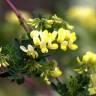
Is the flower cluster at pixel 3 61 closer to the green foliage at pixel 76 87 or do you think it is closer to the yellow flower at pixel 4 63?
the yellow flower at pixel 4 63

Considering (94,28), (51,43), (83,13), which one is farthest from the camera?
(83,13)

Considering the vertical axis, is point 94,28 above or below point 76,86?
above

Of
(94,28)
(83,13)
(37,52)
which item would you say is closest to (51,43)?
(37,52)

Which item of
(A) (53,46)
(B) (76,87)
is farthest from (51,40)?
(B) (76,87)

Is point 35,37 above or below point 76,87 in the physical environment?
above

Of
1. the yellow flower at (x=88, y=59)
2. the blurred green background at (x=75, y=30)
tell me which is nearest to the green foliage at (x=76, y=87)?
the yellow flower at (x=88, y=59)

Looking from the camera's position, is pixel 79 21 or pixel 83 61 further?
pixel 79 21

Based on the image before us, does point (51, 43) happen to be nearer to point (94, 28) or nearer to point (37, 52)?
point (37, 52)

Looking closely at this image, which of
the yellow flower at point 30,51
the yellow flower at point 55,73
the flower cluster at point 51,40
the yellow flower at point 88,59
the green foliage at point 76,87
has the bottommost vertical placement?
the green foliage at point 76,87

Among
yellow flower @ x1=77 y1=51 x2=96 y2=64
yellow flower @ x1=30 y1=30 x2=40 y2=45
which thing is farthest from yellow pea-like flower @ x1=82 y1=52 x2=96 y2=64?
yellow flower @ x1=30 y1=30 x2=40 y2=45

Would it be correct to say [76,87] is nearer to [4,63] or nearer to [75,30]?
[4,63]

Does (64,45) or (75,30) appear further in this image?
(75,30)
